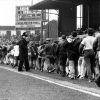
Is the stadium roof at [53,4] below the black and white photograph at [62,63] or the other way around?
the other way around

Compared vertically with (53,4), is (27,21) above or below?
below

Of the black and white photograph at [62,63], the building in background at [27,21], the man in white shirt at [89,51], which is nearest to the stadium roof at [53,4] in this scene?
the black and white photograph at [62,63]

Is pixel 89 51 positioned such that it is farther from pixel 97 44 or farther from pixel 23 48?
pixel 23 48

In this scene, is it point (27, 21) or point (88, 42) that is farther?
point (27, 21)

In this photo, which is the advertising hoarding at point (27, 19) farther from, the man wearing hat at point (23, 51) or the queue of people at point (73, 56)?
the queue of people at point (73, 56)

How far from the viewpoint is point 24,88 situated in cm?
1485

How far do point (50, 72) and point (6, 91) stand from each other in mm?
10296

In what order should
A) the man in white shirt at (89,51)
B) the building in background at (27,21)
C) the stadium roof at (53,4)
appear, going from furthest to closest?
the building in background at (27,21), the stadium roof at (53,4), the man in white shirt at (89,51)

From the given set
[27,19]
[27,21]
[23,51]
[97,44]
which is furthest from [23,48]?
[27,21]

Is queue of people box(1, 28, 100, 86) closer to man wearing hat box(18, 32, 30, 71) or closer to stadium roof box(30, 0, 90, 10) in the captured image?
man wearing hat box(18, 32, 30, 71)

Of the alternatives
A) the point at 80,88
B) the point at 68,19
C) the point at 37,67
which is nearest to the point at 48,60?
the point at 37,67

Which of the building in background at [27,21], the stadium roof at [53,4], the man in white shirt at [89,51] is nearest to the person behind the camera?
the man in white shirt at [89,51]

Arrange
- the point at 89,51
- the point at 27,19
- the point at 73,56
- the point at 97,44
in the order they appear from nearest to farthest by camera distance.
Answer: the point at 97,44 → the point at 89,51 → the point at 73,56 → the point at 27,19

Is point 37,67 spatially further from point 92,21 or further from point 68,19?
point 68,19
